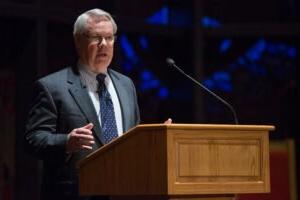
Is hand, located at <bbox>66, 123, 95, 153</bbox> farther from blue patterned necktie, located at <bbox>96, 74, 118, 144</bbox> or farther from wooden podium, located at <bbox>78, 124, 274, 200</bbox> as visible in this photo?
blue patterned necktie, located at <bbox>96, 74, 118, 144</bbox>

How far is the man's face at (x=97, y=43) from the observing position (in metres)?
3.67

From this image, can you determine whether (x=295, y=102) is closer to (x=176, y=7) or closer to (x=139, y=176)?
(x=176, y=7)

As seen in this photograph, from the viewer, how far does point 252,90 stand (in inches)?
306

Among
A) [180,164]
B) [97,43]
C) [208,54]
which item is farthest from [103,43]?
[208,54]

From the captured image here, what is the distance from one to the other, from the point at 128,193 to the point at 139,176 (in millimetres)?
86

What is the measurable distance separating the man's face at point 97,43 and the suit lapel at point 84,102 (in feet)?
0.37

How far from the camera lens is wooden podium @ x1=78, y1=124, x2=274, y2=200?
309 centimetres

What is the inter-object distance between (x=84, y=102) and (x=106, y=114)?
11 centimetres

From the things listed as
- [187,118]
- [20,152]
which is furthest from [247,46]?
[20,152]

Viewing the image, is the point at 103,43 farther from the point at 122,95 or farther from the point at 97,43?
the point at 122,95

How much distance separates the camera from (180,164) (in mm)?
3113

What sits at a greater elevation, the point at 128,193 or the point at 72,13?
the point at 72,13

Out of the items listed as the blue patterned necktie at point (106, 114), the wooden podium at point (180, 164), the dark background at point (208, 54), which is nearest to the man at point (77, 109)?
the blue patterned necktie at point (106, 114)

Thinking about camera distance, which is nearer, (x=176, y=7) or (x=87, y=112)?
(x=87, y=112)
